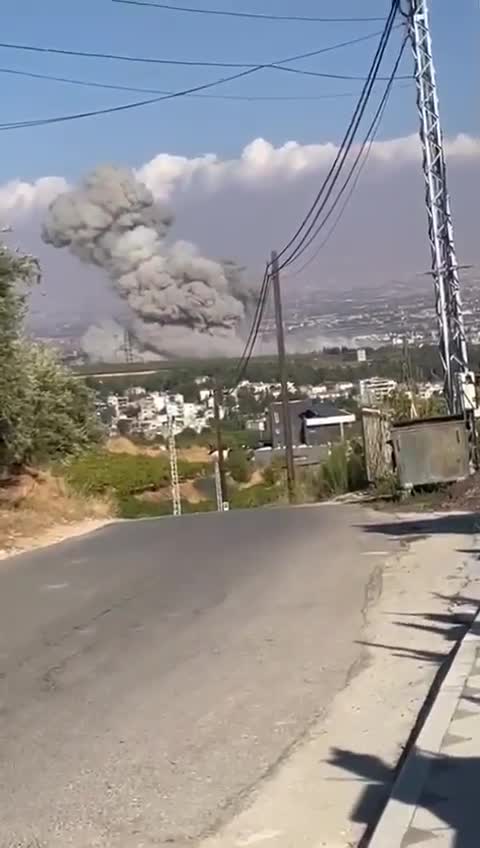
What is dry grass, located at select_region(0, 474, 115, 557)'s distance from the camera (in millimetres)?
24578

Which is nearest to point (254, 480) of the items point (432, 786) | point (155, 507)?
point (155, 507)

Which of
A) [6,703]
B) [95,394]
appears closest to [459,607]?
[6,703]

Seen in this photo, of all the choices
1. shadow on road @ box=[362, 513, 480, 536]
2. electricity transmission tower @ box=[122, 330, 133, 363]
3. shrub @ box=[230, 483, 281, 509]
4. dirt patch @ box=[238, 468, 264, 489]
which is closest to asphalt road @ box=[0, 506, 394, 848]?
shadow on road @ box=[362, 513, 480, 536]

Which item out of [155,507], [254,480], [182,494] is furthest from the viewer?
[254,480]

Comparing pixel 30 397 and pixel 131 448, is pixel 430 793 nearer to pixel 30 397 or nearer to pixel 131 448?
pixel 30 397

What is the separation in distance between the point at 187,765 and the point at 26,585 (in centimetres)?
947

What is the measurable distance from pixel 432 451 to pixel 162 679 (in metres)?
17.0

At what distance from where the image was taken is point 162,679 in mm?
9305

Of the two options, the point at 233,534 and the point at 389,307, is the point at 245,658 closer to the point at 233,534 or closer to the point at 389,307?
the point at 233,534

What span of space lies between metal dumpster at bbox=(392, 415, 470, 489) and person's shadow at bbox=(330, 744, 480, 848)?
18990mm

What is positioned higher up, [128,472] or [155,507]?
[128,472]

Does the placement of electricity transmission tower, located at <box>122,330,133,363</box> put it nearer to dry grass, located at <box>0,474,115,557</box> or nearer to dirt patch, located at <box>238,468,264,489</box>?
dirt patch, located at <box>238,468,264,489</box>

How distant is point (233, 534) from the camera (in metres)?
21.5

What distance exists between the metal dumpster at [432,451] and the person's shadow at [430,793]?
62.3ft
